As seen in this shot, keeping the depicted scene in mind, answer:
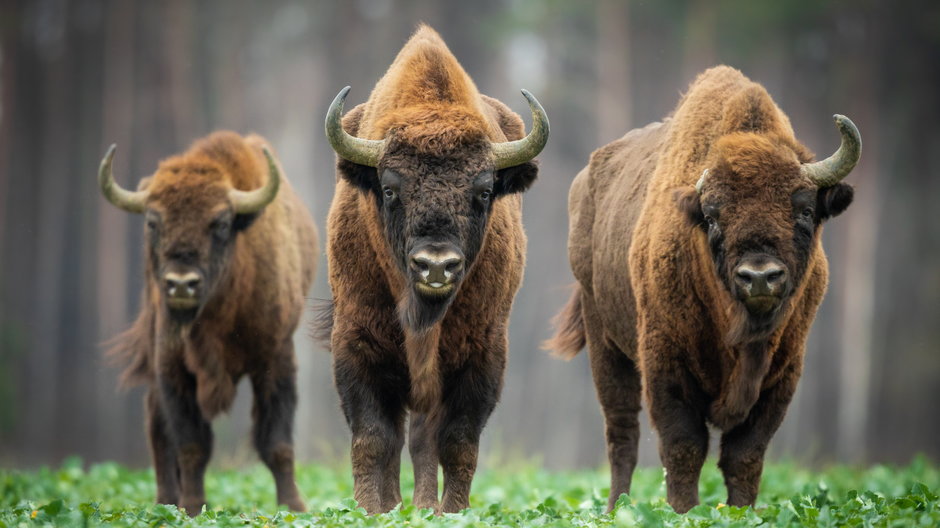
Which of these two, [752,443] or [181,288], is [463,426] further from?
[181,288]

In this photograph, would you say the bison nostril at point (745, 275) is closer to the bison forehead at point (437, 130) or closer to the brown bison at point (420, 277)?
the brown bison at point (420, 277)

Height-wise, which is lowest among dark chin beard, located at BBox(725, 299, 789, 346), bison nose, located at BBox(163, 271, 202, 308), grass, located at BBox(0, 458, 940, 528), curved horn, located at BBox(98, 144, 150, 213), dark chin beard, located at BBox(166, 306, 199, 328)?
grass, located at BBox(0, 458, 940, 528)

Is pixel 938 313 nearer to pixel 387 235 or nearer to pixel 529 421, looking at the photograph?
pixel 529 421

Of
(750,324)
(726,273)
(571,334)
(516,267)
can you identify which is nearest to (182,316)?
(516,267)

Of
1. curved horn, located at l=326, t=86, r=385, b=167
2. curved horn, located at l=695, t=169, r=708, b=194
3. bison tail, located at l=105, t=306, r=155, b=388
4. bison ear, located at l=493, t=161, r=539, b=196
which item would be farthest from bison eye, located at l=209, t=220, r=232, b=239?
curved horn, located at l=695, t=169, r=708, b=194

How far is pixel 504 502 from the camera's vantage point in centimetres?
874

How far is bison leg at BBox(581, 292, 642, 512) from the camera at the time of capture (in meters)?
8.73

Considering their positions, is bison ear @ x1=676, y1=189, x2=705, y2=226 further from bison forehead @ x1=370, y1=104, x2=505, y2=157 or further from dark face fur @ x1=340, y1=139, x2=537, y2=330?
bison forehead @ x1=370, y1=104, x2=505, y2=157

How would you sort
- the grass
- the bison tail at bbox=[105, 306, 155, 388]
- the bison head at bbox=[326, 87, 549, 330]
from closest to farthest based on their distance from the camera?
the grass
the bison head at bbox=[326, 87, 549, 330]
the bison tail at bbox=[105, 306, 155, 388]

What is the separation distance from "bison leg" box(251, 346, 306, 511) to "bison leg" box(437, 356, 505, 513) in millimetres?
2939

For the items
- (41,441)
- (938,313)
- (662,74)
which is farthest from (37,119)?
(938,313)

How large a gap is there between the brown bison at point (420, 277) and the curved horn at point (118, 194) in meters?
2.92

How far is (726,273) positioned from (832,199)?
79 centimetres

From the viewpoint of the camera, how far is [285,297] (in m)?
9.76
